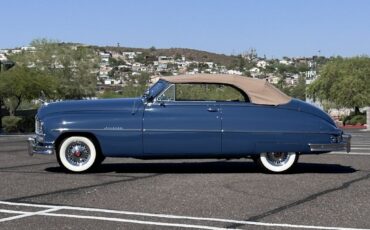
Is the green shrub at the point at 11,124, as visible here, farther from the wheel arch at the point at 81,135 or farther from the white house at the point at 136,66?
the white house at the point at 136,66

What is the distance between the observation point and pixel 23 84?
59656 mm

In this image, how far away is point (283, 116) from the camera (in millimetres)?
11148

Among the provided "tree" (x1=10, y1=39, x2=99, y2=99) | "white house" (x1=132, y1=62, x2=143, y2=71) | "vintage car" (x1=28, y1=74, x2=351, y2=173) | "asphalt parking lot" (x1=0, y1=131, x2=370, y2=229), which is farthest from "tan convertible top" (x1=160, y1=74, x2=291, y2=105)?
"white house" (x1=132, y1=62, x2=143, y2=71)

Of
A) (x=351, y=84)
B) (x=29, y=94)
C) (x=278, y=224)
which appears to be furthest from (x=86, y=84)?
(x=278, y=224)

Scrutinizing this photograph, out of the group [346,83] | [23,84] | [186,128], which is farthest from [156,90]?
[346,83]

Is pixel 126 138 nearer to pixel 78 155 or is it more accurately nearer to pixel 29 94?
pixel 78 155

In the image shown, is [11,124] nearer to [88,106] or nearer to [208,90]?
[208,90]

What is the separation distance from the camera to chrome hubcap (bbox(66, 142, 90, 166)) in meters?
11.4

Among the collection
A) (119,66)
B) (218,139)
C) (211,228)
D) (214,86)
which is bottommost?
(211,228)

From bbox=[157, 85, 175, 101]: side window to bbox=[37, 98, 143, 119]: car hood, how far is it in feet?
1.14

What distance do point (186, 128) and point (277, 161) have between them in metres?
1.67

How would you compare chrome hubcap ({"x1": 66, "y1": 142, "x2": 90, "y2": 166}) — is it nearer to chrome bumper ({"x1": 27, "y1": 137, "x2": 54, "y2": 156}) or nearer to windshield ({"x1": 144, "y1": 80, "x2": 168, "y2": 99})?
chrome bumper ({"x1": 27, "y1": 137, "x2": 54, "y2": 156})

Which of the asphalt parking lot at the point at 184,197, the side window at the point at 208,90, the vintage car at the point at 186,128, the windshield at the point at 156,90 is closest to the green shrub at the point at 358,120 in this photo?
the asphalt parking lot at the point at 184,197

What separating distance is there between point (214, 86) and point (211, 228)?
5.28 meters
